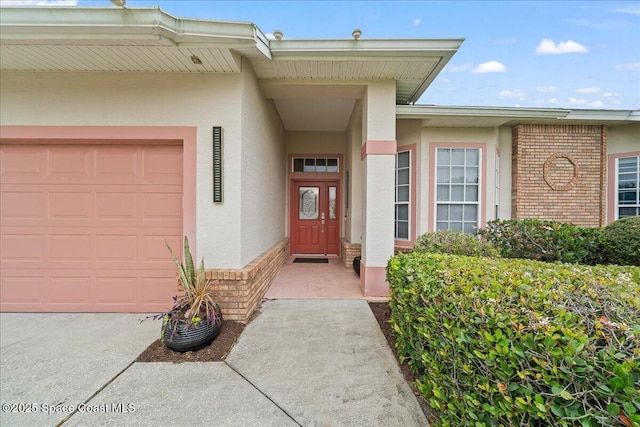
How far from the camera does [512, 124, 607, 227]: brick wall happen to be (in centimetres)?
544

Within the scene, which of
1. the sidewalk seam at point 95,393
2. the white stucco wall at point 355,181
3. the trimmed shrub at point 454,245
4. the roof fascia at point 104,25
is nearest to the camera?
the sidewalk seam at point 95,393

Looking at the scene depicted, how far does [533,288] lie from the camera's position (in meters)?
1.55

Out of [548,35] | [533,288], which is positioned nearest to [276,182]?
[533,288]

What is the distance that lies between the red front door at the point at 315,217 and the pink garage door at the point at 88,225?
4.06 metres

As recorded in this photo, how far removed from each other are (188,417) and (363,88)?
15.2 feet

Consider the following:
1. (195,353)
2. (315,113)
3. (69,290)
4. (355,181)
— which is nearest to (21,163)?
(69,290)

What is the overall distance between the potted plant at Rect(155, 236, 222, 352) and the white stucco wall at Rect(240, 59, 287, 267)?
2.04 feet

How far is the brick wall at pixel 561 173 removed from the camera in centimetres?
544

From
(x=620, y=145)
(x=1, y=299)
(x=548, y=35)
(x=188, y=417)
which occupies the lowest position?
(x=188, y=417)

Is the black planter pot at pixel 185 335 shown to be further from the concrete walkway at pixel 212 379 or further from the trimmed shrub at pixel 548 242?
the trimmed shrub at pixel 548 242

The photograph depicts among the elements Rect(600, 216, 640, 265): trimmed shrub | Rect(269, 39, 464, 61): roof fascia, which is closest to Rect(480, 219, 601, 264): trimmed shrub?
Rect(600, 216, 640, 265): trimmed shrub

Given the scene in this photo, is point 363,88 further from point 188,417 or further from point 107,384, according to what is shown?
point 107,384

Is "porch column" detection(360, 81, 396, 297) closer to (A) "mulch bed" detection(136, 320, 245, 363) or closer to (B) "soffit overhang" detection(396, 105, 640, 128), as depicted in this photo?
(B) "soffit overhang" detection(396, 105, 640, 128)

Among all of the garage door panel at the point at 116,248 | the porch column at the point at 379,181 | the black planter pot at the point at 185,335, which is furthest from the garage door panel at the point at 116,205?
the porch column at the point at 379,181
